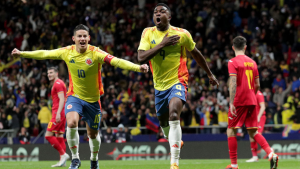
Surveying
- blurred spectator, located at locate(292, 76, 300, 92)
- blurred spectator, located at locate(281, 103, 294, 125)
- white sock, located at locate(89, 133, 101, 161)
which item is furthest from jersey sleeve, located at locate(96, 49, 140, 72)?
blurred spectator, located at locate(292, 76, 300, 92)

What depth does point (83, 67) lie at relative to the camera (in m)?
8.74

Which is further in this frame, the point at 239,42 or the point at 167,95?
the point at 239,42

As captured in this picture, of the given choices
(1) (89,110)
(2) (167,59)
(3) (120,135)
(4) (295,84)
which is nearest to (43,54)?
(1) (89,110)

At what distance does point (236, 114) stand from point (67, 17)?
19.9m

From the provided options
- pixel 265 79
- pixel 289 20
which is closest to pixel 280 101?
pixel 265 79

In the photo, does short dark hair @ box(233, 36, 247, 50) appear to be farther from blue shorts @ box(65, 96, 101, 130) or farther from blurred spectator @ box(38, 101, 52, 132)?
blurred spectator @ box(38, 101, 52, 132)

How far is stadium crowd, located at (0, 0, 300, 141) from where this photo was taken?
18.6m

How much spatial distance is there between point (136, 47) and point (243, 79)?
15.0 meters

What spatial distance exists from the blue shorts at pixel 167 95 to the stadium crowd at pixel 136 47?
964cm

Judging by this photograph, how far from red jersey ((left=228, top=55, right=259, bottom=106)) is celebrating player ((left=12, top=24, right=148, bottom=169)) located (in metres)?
2.50

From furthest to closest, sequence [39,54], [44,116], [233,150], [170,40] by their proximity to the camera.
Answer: [44,116], [39,54], [233,150], [170,40]

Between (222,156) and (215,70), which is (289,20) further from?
(222,156)

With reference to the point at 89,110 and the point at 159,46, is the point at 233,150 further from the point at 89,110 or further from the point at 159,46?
the point at 89,110

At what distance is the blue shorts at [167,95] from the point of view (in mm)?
7871
